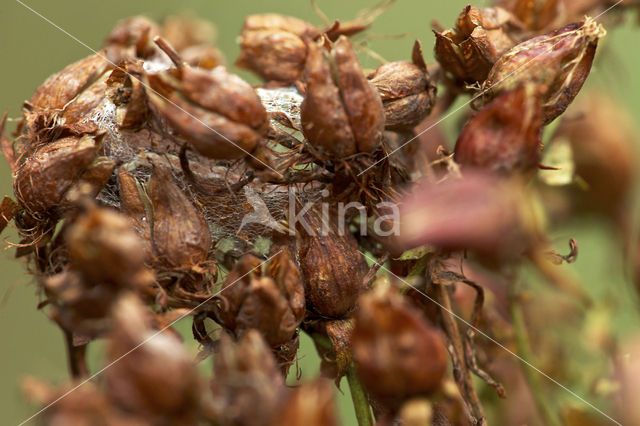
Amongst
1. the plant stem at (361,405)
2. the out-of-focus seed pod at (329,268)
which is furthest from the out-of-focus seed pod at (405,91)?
the plant stem at (361,405)

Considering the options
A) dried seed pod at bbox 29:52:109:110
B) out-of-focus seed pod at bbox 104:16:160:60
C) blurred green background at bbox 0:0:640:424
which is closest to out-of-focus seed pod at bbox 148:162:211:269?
dried seed pod at bbox 29:52:109:110

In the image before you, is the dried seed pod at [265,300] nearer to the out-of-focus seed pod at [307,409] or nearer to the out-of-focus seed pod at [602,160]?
the out-of-focus seed pod at [307,409]

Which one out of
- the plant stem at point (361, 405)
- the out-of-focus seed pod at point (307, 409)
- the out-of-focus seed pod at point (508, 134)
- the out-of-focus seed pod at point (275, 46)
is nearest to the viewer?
the out-of-focus seed pod at point (307, 409)

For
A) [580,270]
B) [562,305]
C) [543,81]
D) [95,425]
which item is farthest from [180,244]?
[580,270]

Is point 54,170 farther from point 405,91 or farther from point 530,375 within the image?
point 530,375

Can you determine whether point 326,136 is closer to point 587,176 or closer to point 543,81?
point 543,81

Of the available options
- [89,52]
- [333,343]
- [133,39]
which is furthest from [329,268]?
[89,52]
